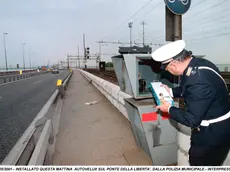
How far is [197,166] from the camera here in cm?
163

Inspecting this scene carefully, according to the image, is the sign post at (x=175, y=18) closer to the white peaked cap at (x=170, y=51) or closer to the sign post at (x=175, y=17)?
the sign post at (x=175, y=17)

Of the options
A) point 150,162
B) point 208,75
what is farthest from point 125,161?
point 208,75

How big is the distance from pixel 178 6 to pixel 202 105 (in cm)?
241

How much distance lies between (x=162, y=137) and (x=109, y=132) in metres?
1.90

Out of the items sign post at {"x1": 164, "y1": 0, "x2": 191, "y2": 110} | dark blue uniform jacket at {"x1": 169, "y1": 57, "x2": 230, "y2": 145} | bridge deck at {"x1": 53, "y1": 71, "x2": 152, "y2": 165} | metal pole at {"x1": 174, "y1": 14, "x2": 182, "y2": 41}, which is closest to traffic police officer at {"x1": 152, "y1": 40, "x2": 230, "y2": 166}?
dark blue uniform jacket at {"x1": 169, "y1": 57, "x2": 230, "y2": 145}

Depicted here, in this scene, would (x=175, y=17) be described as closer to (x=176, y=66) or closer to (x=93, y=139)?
(x=176, y=66)

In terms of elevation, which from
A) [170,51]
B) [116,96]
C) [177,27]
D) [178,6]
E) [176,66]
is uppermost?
[178,6]

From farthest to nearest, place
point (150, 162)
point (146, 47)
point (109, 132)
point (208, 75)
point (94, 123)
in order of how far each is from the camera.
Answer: point (94, 123) → point (109, 132) → point (146, 47) → point (150, 162) → point (208, 75)

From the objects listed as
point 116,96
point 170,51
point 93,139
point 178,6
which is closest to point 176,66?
point 170,51

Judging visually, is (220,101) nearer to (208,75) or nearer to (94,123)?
(208,75)

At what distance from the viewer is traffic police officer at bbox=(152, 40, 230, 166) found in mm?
1383

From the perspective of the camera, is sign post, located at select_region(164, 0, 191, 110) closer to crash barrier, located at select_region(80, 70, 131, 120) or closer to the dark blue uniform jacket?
the dark blue uniform jacket

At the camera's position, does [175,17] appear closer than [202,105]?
No

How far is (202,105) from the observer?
4.45ft
